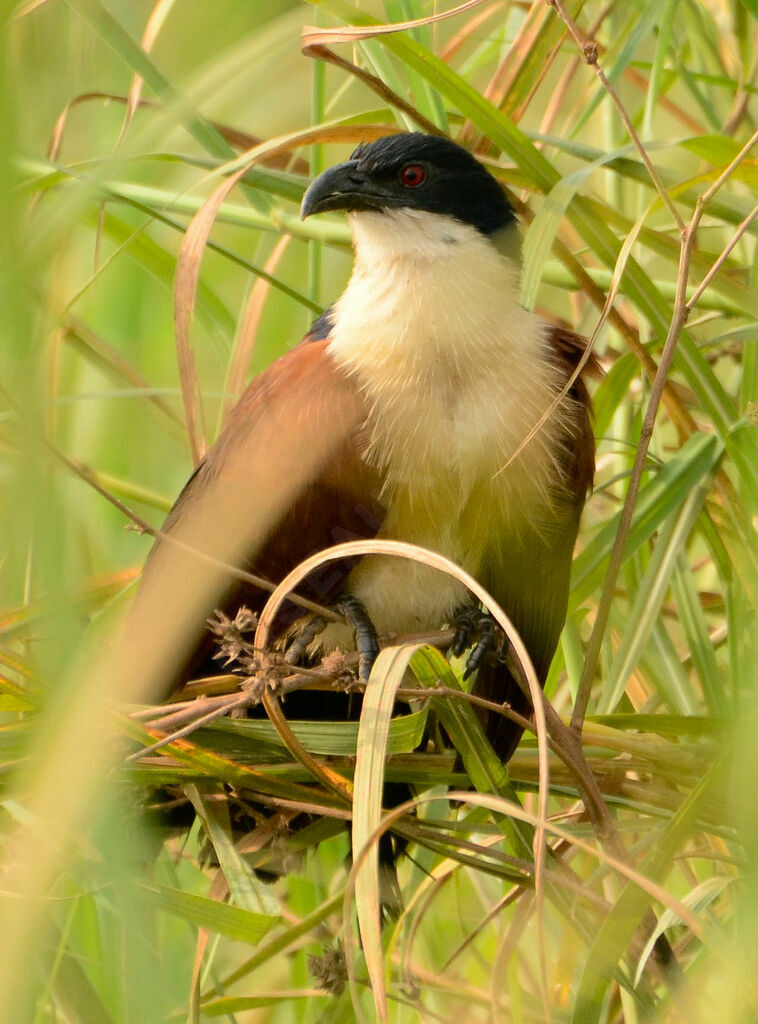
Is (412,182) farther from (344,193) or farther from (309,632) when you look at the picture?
(309,632)

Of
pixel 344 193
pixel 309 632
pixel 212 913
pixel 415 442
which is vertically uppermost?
pixel 344 193

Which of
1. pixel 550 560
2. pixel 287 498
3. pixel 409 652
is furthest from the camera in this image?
pixel 550 560

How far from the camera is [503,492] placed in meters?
1.45

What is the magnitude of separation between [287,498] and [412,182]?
1.65 ft

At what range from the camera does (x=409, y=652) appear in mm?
1017

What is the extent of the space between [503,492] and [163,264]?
2.04 ft

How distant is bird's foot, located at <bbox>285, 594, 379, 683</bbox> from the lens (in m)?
1.40

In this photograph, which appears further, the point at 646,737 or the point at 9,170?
the point at 646,737

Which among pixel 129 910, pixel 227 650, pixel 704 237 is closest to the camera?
pixel 129 910

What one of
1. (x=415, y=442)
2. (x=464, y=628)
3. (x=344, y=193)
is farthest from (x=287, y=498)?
(x=344, y=193)

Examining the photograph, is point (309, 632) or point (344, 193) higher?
point (344, 193)

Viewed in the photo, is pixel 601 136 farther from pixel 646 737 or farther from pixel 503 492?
pixel 646 737

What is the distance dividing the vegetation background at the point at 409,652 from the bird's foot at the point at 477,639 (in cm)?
9

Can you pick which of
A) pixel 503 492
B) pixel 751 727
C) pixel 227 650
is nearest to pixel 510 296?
pixel 503 492
